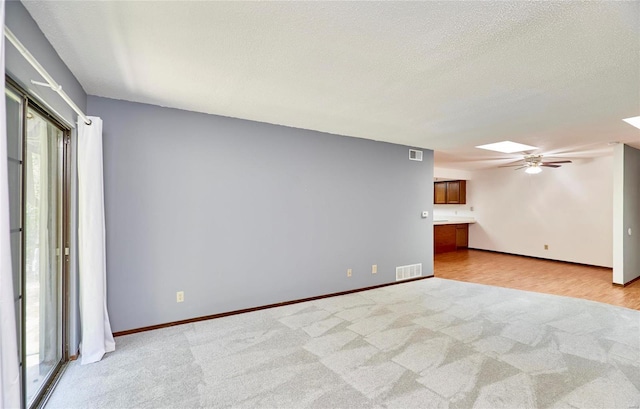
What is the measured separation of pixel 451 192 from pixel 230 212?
24.3ft

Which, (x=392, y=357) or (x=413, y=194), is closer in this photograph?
(x=392, y=357)

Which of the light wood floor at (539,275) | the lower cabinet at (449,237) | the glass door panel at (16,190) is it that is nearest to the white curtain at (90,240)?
the glass door panel at (16,190)

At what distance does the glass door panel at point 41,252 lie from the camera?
1.92m

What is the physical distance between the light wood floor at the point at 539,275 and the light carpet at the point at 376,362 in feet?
3.04

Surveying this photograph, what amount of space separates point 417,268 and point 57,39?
5190 mm

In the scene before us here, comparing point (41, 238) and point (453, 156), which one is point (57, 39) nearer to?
point (41, 238)

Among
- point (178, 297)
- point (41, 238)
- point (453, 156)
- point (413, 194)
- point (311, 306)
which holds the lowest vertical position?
point (311, 306)

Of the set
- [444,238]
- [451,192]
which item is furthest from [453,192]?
[444,238]

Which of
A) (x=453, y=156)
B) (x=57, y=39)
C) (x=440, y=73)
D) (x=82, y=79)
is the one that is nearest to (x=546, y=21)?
(x=440, y=73)

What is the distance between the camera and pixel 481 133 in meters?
4.18

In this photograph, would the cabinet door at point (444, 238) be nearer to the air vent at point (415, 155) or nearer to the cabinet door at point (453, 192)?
the cabinet door at point (453, 192)

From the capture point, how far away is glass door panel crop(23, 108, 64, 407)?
192cm

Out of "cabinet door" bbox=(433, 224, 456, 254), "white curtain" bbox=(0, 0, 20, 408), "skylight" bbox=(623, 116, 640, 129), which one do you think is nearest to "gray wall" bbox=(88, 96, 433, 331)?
"white curtain" bbox=(0, 0, 20, 408)

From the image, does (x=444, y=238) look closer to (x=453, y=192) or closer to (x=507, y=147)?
(x=453, y=192)
